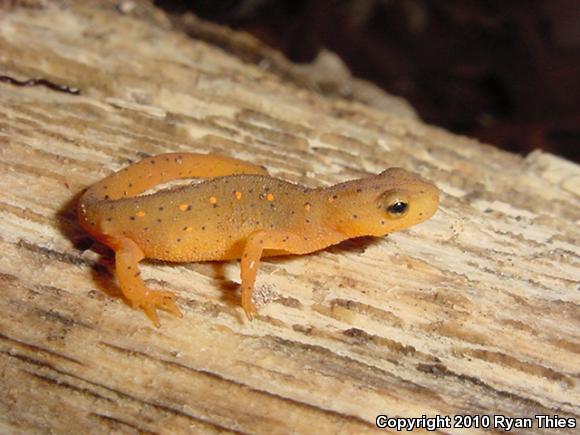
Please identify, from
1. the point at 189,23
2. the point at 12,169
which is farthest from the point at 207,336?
the point at 189,23

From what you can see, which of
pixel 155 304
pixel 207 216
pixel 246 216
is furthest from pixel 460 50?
pixel 155 304

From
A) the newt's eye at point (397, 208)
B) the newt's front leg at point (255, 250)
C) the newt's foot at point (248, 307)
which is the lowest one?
the newt's foot at point (248, 307)

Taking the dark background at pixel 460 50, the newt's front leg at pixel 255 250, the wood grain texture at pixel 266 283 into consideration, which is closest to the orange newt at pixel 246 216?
the newt's front leg at pixel 255 250

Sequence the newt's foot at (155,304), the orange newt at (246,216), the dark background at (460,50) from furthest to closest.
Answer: the dark background at (460,50) < the orange newt at (246,216) < the newt's foot at (155,304)

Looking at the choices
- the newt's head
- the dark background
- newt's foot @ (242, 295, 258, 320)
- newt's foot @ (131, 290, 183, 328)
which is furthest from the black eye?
the dark background

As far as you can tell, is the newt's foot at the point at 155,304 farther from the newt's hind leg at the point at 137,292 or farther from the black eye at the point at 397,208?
the black eye at the point at 397,208

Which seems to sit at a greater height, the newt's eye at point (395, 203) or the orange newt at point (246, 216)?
the newt's eye at point (395, 203)

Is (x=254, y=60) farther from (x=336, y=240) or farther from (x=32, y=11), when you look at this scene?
(x=336, y=240)
